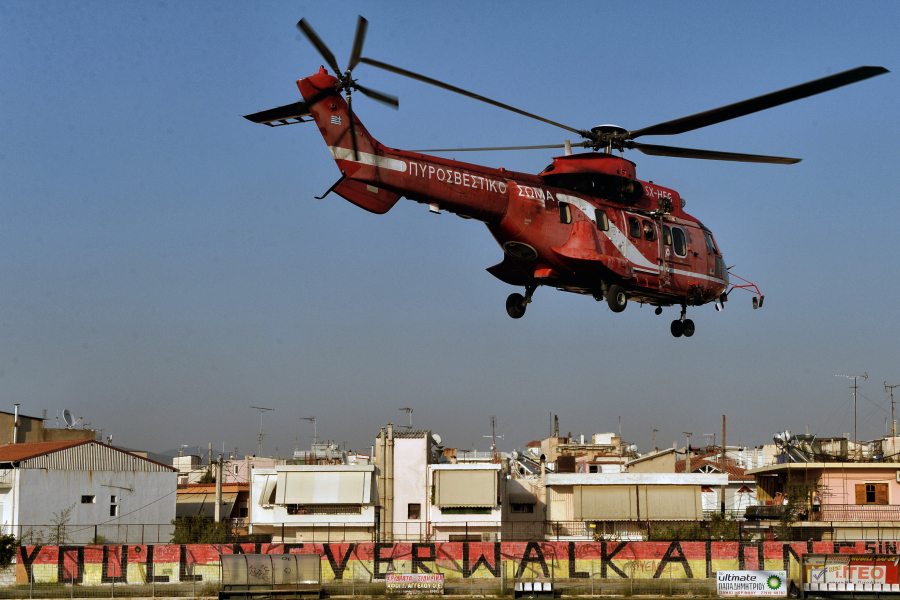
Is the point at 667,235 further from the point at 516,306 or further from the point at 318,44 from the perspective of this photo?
the point at 318,44

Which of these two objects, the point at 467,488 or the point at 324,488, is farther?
the point at 324,488

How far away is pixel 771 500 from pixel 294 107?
4296cm

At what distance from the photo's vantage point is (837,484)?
55750 millimetres

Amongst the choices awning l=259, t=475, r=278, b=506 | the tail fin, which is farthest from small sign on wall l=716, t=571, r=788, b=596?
awning l=259, t=475, r=278, b=506

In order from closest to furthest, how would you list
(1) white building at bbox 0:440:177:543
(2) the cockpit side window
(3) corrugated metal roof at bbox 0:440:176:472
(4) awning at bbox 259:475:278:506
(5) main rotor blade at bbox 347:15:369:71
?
(5) main rotor blade at bbox 347:15:369:71 < (2) the cockpit side window < (1) white building at bbox 0:440:177:543 < (3) corrugated metal roof at bbox 0:440:176:472 < (4) awning at bbox 259:475:278:506

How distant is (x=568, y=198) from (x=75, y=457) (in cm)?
3651

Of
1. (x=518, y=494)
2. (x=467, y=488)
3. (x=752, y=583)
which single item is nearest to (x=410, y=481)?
(x=467, y=488)

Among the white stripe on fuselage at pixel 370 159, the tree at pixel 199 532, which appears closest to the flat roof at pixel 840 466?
the tree at pixel 199 532

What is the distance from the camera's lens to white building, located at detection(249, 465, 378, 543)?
2154 inches

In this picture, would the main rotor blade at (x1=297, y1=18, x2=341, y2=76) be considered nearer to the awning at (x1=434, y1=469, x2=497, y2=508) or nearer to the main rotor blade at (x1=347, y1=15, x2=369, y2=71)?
the main rotor blade at (x1=347, y1=15, x2=369, y2=71)

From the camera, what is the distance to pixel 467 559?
42.8 meters

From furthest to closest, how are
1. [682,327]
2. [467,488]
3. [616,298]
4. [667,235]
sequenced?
[467,488], [682,327], [667,235], [616,298]

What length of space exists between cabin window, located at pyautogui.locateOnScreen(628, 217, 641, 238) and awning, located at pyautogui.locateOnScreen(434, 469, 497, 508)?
24.1m

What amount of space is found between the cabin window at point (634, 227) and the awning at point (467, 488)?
24061mm
